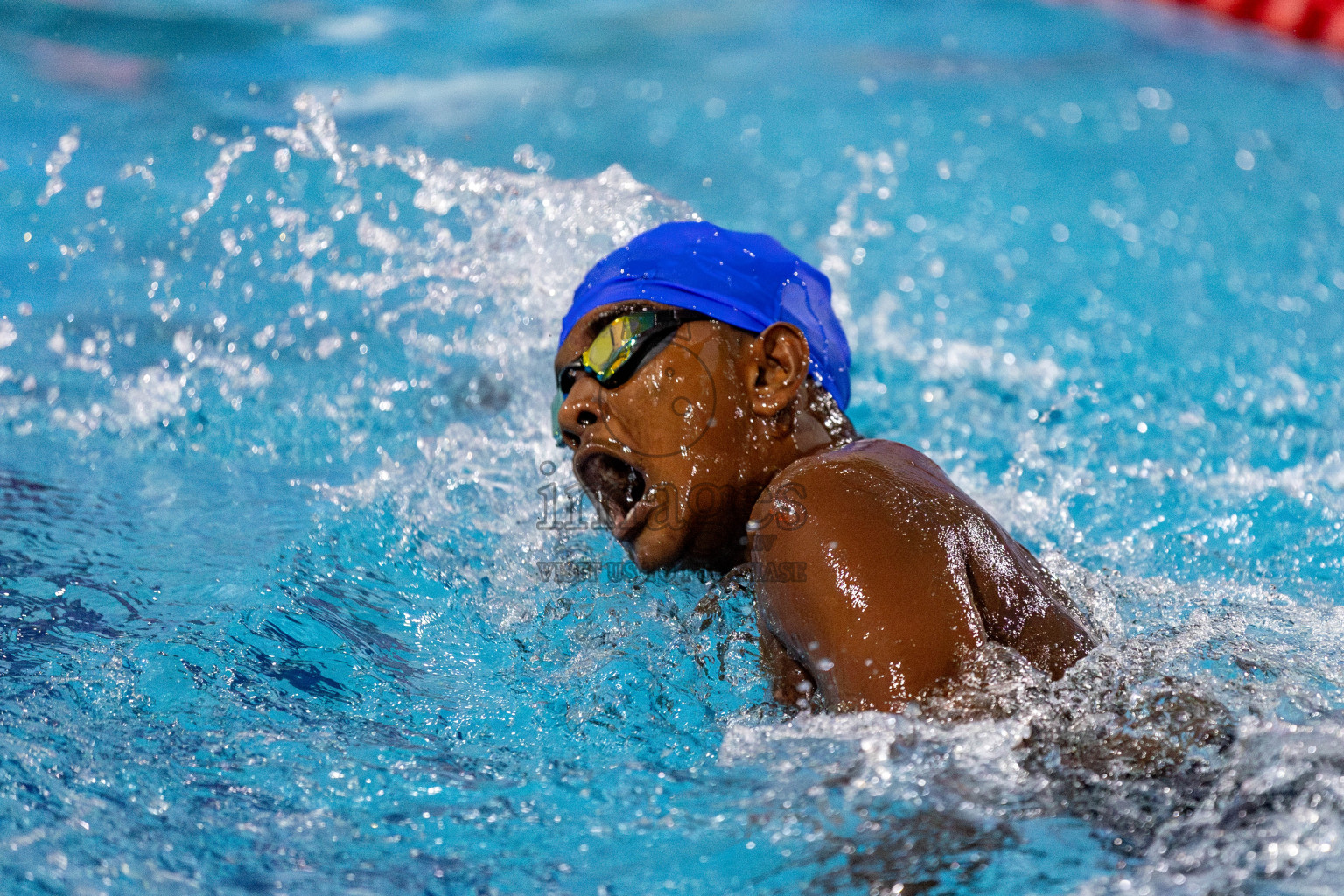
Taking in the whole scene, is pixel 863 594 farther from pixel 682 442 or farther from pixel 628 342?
pixel 628 342

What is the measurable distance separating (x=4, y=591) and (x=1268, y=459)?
11.2 ft

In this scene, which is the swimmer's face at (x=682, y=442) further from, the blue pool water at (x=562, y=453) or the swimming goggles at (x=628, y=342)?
the blue pool water at (x=562, y=453)

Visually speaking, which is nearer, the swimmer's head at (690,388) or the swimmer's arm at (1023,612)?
the swimmer's arm at (1023,612)

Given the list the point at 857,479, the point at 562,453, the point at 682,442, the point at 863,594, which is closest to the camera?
the point at 863,594

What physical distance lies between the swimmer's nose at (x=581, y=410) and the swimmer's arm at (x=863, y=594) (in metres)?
0.51

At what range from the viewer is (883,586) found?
177 cm

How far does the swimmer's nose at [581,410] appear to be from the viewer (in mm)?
2262

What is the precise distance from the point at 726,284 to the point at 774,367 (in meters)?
0.20

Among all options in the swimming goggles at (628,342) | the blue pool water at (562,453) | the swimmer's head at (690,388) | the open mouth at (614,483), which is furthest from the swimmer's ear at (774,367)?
the blue pool water at (562,453)

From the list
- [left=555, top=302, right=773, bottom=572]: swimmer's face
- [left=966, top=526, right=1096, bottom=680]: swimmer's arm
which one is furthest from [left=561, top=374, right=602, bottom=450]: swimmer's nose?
[left=966, top=526, right=1096, bottom=680]: swimmer's arm

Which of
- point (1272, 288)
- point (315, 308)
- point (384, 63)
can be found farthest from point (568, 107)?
point (1272, 288)

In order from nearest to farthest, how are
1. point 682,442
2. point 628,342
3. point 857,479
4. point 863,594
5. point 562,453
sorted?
1. point 863,594
2. point 857,479
3. point 682,442
4. point 628,342
5. point 562,453

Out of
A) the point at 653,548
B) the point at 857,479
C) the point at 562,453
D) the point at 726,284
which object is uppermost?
the point at 726,284

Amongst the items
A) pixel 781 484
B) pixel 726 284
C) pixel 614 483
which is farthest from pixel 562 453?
pixel 781 484
